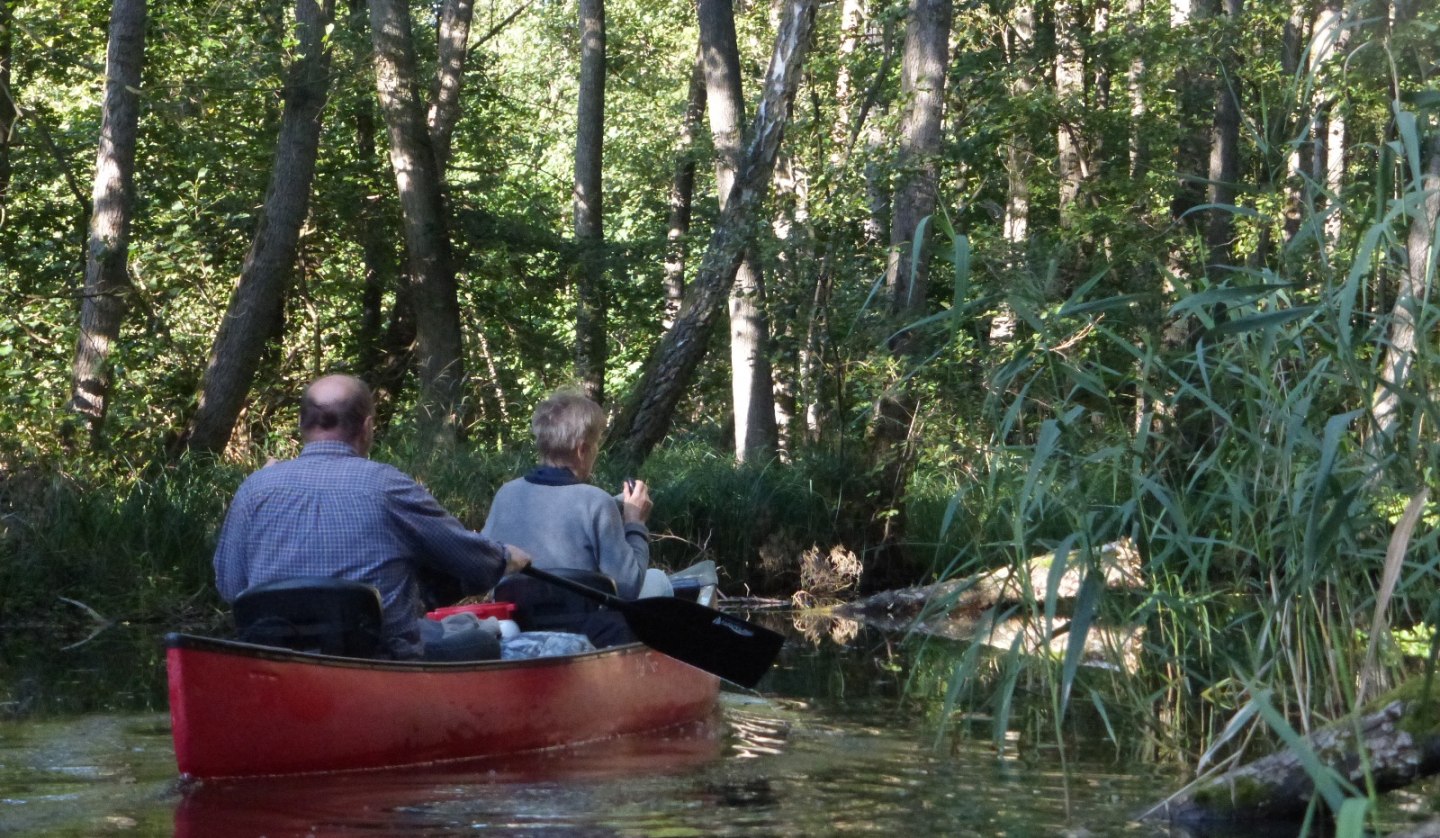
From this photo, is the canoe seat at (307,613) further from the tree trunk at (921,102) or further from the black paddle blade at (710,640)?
the tree trunk at (921,102)

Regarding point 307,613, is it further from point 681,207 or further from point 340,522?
point 681,207

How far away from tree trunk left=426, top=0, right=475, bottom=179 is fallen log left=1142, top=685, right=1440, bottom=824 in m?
15.0

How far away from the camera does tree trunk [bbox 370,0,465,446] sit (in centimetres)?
1730

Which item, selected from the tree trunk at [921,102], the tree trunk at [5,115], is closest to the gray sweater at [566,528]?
the tree trunk at [921,102]

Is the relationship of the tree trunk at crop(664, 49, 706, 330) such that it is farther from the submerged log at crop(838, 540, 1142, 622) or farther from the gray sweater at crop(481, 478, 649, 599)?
the gray sweater at crop(481, 478, 649, 599)

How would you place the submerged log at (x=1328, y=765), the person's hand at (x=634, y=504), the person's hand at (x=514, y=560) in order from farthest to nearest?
the person's hand at (x=634, y=504) → the person's hand at (x=514, y=560) → the submerged log at (x=1328, y=765)

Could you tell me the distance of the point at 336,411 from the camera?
5.96 metres

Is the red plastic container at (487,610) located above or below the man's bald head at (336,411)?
below

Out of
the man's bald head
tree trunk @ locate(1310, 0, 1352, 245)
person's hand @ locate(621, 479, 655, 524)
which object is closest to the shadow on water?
person's hand @ locate(621, 479, 655, 524)

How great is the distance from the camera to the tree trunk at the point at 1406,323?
428 cm

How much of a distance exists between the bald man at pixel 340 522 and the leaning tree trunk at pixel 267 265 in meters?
9.80

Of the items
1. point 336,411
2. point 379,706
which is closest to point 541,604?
point 379,706

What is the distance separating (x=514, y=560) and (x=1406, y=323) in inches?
127

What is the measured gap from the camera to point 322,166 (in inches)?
784
